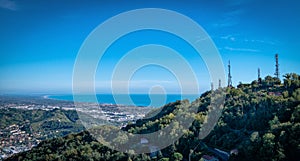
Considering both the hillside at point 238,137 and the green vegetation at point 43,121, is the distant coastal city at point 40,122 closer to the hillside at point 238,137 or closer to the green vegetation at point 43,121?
the green vegetation at point 43,121

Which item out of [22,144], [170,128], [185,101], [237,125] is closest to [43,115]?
[22,144]

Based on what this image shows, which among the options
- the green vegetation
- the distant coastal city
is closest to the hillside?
the distant coastal city

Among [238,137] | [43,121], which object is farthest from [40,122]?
[238,137]

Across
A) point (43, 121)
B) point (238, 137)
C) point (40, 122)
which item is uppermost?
point (238, 137)

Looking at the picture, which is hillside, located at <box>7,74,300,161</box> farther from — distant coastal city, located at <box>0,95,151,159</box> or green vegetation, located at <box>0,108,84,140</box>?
green vegetation, located at <box>0,108,84,140</box>

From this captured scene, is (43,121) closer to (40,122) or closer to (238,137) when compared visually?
(40,122)

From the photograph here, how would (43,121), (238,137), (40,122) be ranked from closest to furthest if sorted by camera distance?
1. (238,137)
2. (40,122)
3. (43,121)

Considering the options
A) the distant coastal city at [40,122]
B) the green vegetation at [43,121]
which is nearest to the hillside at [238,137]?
the distant coastal city at [40,122]

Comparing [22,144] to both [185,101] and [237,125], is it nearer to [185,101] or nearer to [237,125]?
[185,101]
